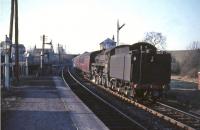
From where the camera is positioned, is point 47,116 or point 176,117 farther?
point 176,117

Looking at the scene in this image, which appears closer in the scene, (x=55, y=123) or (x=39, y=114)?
(x=55, y=123)

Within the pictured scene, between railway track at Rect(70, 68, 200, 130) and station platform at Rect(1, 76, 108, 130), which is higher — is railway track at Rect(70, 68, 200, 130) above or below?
below

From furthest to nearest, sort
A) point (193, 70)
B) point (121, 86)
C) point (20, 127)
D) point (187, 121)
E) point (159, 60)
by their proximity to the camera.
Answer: point (193, 70), point (121, 86), point (159, 60), point (187, 121), point (20, 127)

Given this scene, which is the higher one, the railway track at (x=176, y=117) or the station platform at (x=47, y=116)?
the station platform at (x=47, y=116)

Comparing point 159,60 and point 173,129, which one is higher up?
point 159,60

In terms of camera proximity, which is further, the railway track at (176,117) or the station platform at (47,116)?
the railway track at (176,117)

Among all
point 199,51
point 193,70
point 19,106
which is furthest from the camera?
point 199,51

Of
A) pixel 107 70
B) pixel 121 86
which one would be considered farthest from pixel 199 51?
pixel 121 86

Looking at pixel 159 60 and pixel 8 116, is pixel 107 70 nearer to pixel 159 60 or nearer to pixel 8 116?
pixel 159 60

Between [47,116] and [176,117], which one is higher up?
[47,116]

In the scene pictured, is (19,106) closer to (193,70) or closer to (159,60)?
(159,60)

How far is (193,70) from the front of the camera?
58438mm

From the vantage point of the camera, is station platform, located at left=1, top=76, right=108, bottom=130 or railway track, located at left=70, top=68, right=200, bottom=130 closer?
station platform, located at left=1, top=76, right=108, bottom=130

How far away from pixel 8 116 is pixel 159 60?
32.1 feet
